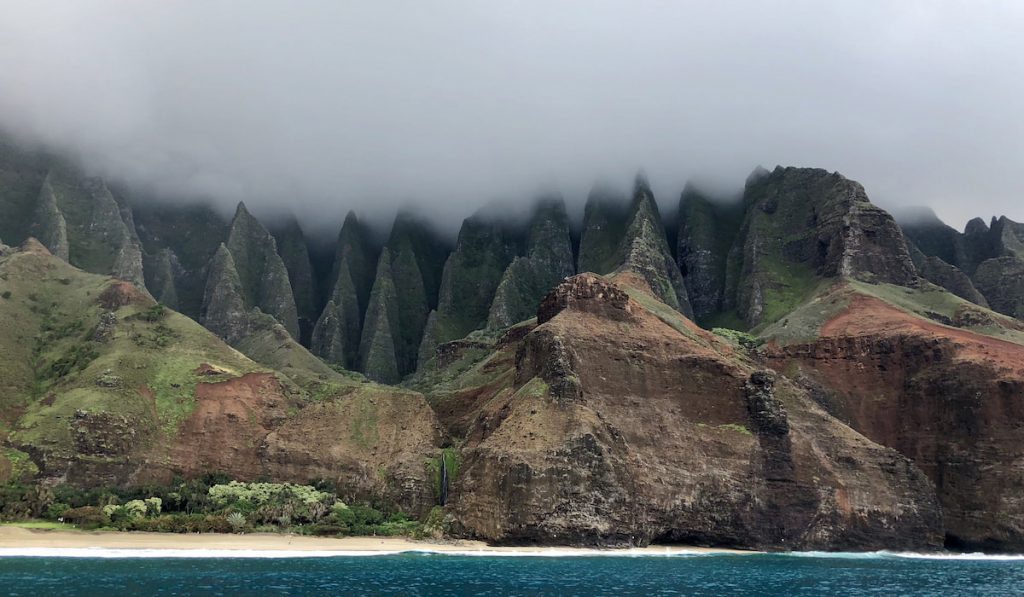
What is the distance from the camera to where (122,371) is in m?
128

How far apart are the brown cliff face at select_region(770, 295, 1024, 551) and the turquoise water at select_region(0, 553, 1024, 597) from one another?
23.3 metres

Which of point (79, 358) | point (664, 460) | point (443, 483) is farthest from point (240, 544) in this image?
point (664, 460)

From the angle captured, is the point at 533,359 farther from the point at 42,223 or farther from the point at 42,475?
the point at 42,223

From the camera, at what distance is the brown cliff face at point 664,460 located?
108688mm

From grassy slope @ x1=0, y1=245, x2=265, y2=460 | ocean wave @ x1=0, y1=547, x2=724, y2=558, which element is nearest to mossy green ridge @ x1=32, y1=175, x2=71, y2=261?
grassy slope @ x1=0, y1=245, x2=265, y2=460

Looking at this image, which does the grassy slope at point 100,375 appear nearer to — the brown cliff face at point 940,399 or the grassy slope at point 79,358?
the grassy slope at point 79,358

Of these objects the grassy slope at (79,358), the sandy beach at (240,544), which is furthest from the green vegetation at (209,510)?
the grassy slope at (79,358)

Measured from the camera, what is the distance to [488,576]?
258 feet

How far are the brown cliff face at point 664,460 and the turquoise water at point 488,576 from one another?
416 inches

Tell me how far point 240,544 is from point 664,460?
6335cm

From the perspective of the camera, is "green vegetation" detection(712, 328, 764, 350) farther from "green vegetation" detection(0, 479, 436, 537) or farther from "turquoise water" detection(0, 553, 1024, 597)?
"green vegetation" detection(0, 479, 436, 537)

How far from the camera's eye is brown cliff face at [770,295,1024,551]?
125m

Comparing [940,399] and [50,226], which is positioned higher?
[50,226]

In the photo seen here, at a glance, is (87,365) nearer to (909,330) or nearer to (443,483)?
(443,483)
